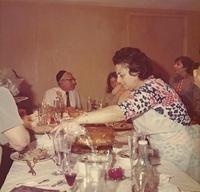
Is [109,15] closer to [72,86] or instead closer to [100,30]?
[100,30]

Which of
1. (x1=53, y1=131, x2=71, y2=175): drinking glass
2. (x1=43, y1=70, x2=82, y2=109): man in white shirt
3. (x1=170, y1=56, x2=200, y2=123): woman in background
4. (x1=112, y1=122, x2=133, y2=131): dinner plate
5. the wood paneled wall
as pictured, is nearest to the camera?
(x1=53, y1=131, x2=71, y2=175): drinking glass

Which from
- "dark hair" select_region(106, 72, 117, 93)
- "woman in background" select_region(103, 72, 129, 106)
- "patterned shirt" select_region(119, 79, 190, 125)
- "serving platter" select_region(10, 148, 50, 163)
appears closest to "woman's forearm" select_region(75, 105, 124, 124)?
"patterned shirt" select_region(119, 79, 190, 125)

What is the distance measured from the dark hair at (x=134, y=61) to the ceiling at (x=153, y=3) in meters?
1.52

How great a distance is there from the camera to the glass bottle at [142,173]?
0.68 meters

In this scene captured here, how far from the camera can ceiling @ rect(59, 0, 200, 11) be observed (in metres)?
2.57

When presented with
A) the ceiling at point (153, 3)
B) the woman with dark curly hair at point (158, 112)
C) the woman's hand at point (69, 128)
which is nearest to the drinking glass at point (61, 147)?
the woman's hand at point (69, 128)

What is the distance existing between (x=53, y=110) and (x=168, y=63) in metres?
1.35

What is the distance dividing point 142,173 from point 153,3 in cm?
206

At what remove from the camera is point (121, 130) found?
1.40 metres

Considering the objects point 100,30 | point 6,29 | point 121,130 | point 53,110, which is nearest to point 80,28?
point 100,30

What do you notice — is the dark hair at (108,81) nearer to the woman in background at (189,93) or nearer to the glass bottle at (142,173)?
the woman in background at (189,93)

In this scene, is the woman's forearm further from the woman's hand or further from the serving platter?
the serving platter

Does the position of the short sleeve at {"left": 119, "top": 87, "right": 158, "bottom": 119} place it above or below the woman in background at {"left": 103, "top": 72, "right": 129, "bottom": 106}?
above

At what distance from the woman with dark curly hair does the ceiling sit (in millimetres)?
1540
